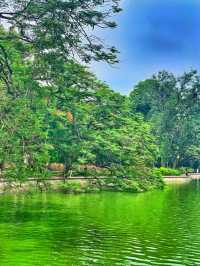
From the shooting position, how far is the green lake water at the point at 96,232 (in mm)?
15781

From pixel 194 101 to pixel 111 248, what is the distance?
214ft

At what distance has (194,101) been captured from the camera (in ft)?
264

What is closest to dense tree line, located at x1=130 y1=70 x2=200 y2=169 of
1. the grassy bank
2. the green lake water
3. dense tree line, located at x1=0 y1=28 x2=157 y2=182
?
dense tree line, located at x1=0 y1=28 x2=157 y2=182

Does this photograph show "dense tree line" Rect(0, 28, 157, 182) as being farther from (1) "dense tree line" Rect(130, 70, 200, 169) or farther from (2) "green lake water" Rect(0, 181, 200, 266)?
(1) "dense tree line" Rect(130, 70, 200, 169)

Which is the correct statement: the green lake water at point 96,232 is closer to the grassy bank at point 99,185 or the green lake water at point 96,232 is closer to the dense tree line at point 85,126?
the dense tree line at point 85,126

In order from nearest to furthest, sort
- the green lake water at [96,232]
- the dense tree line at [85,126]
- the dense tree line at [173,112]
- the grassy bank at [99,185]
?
the green lake water at [96,232], the dense tree line at [85,126], the grassy bank at [99,185], the dense tree line at [173,112]

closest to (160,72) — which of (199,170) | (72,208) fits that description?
(199,170)

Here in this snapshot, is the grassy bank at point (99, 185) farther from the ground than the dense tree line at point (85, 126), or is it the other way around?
the dense tree line at point (85, 126)

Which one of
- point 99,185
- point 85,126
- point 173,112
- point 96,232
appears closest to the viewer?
point 96,232

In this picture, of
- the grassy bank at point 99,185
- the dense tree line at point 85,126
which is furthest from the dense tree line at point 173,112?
the grassy bank at point 99,185

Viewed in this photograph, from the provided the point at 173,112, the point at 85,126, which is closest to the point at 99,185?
the point at 85,126

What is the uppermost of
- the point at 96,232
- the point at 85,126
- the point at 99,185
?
the point at 85,126

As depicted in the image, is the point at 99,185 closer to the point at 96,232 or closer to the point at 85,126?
the point at 85,126

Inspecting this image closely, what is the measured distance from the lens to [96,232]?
20281mm
